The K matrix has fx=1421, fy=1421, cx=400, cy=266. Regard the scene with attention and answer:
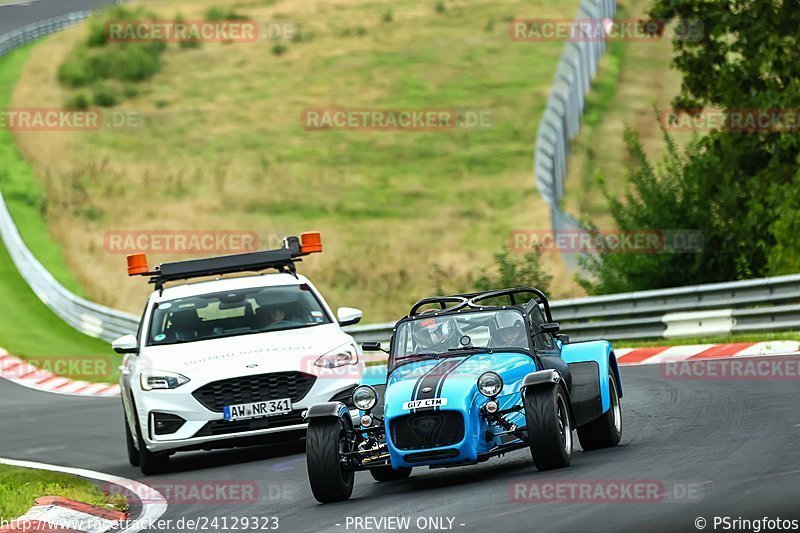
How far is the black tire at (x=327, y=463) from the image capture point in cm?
1036

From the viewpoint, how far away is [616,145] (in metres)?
44.1

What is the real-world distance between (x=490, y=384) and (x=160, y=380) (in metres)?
4.40

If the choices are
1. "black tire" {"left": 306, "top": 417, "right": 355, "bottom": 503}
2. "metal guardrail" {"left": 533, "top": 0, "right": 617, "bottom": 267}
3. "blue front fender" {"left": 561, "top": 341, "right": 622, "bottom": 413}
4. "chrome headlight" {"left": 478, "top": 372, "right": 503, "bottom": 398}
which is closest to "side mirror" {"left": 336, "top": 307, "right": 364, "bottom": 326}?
"blue front fender" {"left": 561, "top": 341, "right": 622, "bottom": 413}

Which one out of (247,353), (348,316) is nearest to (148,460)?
(247,353)

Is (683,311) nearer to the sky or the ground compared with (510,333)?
nearer to the ground

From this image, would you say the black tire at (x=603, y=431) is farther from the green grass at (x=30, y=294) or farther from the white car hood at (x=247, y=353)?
the green grass at (x=30, y=294)

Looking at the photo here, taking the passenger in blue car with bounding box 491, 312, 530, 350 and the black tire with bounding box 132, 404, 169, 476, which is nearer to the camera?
the passenger in blue car with bounding box 491, 312, 530, 350

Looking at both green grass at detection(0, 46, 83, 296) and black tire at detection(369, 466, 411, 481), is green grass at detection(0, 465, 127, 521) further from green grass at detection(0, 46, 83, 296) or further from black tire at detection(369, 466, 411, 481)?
green grass at detection(0, 46, 83, 296)

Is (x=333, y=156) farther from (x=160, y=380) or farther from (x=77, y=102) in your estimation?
(x=160, y=380)

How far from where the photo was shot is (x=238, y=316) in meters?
15.0

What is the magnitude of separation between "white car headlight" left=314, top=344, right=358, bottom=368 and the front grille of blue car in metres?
3.37

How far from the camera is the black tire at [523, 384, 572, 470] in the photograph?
10.2 m

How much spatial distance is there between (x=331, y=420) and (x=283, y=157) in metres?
40.4

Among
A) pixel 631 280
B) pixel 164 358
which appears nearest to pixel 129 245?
pixel 631 280
